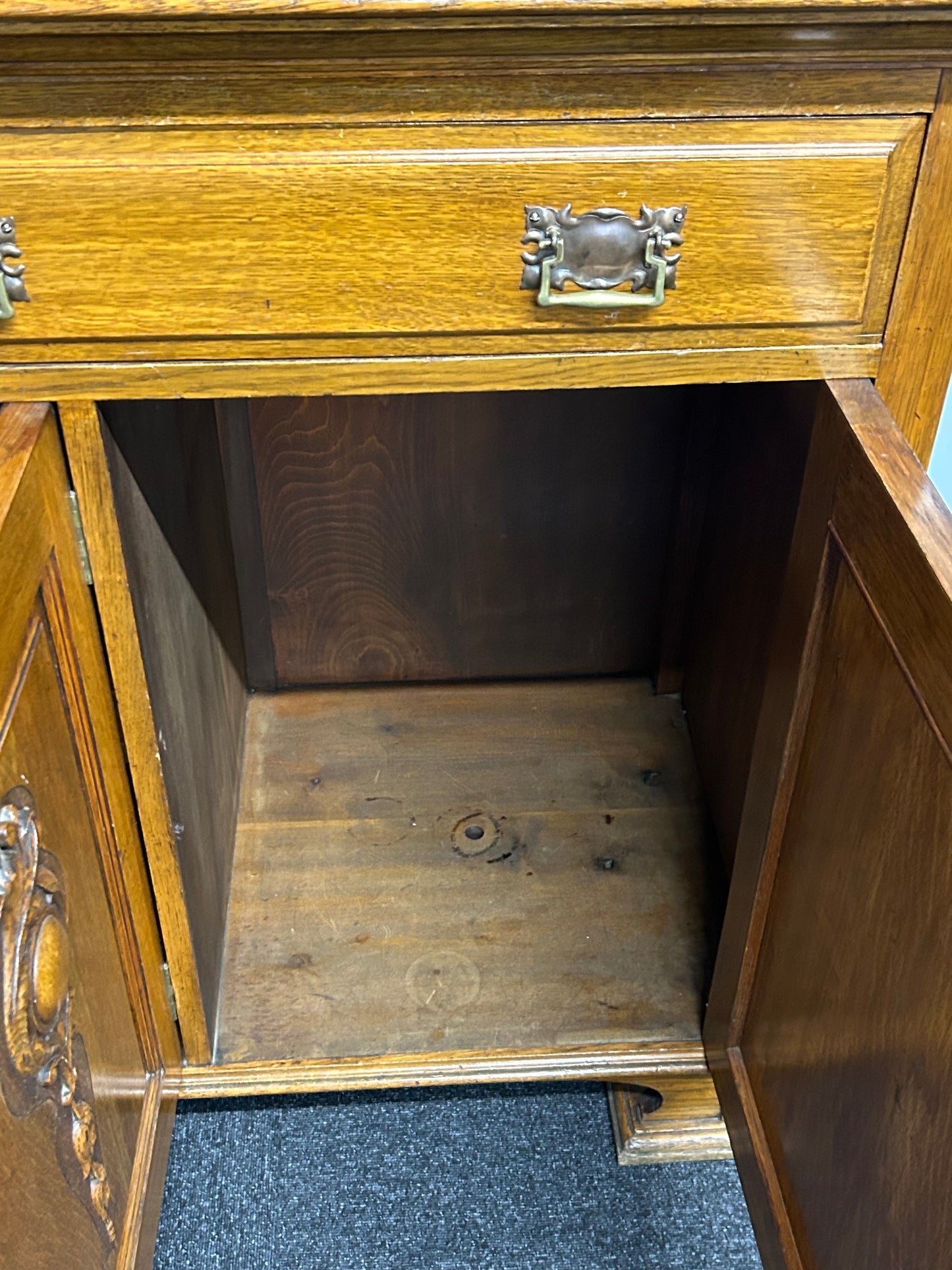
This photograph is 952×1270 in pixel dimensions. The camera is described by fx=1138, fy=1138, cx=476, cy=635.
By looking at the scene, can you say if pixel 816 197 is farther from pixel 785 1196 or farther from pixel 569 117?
pixel 785 1196

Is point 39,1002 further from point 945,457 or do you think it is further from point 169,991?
point 945,457

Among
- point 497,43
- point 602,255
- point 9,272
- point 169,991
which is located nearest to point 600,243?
point 602,255

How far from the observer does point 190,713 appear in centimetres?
89

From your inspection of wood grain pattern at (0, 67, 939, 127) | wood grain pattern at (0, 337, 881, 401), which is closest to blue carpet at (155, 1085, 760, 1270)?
wood grain pattern at (0, 337, 881, 401)

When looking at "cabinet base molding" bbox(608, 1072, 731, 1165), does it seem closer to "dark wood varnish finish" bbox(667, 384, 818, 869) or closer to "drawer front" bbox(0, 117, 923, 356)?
"dark wood varnish finish" bbox(667, 384, 818, 869)

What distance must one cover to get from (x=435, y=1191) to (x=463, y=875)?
27 cm

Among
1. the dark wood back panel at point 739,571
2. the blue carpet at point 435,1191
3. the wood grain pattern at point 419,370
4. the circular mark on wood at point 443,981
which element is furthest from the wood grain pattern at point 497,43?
the blue carpet at point 435,1191

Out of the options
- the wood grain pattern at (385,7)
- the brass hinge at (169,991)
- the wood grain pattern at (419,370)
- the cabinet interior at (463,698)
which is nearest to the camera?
the wood grain pattern at (385,7)

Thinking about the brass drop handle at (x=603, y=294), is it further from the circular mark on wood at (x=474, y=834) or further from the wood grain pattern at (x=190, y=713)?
the circular mark on wood at (x=474, y=834)

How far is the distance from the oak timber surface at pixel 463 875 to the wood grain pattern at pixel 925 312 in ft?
Result: 1.74

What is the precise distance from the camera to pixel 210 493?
1.04 metres

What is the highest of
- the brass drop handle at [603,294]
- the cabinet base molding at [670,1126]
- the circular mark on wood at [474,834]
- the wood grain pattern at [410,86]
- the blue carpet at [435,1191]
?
the wood grain pattern at [410,86]

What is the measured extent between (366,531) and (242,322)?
600 mm

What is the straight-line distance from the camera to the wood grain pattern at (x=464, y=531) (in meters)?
1.12
